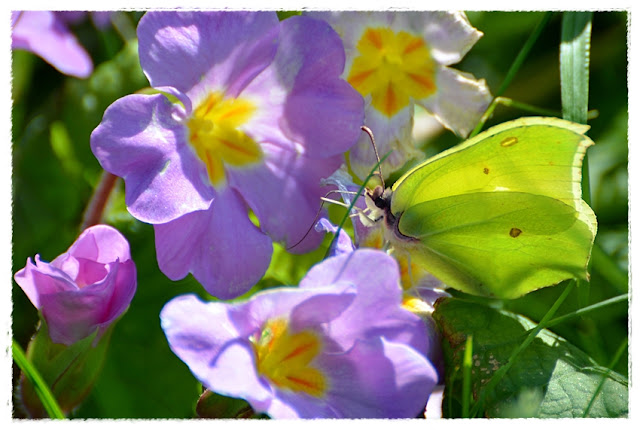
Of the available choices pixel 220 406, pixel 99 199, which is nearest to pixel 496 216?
pixel 220 406

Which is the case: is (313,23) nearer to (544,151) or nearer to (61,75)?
(544,151)

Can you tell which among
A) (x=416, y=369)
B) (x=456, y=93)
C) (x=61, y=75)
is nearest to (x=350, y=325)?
(x=416, y=369)

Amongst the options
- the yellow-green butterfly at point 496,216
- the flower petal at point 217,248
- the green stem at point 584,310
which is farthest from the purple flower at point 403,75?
the green stem at point 584,310

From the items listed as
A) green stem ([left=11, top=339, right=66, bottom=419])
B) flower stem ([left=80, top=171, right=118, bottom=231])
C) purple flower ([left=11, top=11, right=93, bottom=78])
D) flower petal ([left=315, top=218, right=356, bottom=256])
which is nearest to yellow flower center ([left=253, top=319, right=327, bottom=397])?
flower petal ([left=315, top=218, right=356, bottom=256])

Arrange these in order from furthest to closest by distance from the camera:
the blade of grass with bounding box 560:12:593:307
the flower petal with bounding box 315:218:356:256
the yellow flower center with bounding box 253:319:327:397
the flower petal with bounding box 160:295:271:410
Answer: the blade of grass with bounding box 560:12:593:307
the flower petal with bounding box 315:218:356:256
the yellow flower center with bounding box 253:319:327:397
the flower petal with bounding box 160:295:271:410

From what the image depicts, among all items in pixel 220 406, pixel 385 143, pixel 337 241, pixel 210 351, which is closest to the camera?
pixel 210 351

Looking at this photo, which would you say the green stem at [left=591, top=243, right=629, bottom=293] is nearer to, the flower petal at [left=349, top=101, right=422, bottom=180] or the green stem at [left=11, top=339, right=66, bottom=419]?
the flower petal at [left=349, top=101, right=422, bottom=180]

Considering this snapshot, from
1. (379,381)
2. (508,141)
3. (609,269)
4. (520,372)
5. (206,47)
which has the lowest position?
(609,269)

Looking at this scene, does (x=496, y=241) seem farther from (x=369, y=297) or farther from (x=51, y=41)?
(x=51, y=41)
